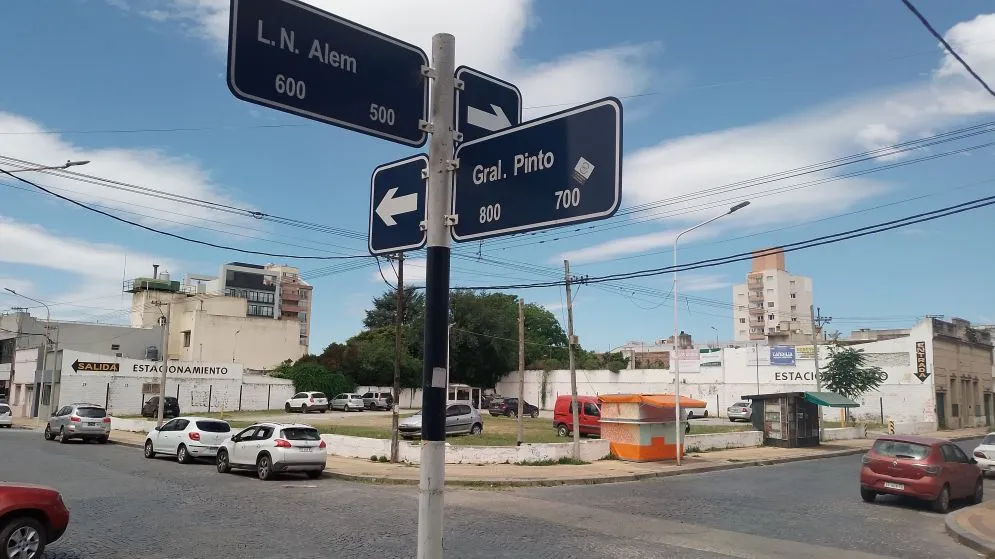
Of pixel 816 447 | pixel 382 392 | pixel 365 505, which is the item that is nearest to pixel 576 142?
pixel 365 505

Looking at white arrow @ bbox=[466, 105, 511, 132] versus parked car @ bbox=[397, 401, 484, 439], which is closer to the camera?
white arrow @ bbox=[466, 105, 511, 132]

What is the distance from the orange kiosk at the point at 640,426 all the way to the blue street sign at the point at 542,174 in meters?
23.6

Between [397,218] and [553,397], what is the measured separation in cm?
6917

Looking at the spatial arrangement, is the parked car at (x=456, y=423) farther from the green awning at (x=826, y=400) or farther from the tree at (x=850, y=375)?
the tree at (x=850, y=375)

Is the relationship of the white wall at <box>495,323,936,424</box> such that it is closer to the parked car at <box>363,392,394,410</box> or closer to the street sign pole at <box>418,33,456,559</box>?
the parked car at <box>363,392,394,410</box>

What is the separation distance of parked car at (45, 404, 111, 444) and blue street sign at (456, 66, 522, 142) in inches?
1385

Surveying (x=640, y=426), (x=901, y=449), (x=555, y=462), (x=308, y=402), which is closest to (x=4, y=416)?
(x=308, y=402)

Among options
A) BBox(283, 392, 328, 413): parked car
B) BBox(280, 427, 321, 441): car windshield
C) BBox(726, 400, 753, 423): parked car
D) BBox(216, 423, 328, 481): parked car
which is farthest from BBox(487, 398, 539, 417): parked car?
BBox(280, 427, 321, 441): car windshield

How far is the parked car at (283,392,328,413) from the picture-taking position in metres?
59.9

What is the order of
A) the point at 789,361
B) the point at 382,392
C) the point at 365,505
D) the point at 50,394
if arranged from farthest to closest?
1. the point at 382,392
2. the point at 789,361
3. the point at 50,394
4. the point at 365,505

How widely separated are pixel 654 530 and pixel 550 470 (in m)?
9.77

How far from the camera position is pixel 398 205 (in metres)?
4.40

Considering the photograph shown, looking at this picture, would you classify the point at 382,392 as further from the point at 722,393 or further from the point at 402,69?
the point at 402,69

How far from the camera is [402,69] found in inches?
160
